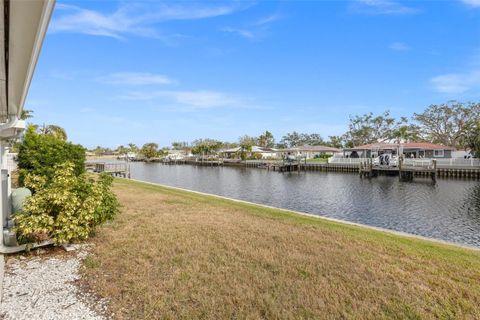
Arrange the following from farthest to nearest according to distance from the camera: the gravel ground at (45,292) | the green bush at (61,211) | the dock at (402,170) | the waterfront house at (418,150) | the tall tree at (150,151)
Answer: the tall tree at (150,151)
the waterfront house at (418,150)
the dock at (402,170)
the green bush at (61,211)
the gravel ground at (45,292)

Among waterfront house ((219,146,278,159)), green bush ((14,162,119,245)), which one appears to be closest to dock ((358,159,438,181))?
waterfront house ((219,146,278,159))

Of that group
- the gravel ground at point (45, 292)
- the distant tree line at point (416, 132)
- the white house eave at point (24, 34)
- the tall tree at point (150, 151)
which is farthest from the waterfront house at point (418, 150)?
the tall tree at point (150, 151)

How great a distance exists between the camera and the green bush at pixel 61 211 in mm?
5922

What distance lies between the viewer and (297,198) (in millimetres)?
21875

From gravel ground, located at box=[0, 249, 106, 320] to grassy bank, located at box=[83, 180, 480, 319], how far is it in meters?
0.27

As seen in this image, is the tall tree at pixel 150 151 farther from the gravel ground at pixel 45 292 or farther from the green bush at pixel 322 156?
→ the gravel ground at pixel 45 292

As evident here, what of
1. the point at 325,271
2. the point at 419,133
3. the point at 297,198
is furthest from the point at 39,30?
the point at 419,133

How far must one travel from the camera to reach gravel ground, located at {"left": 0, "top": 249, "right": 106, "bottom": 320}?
3.91 meters

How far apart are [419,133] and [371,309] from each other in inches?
3139

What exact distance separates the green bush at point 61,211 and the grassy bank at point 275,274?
774 millimetres

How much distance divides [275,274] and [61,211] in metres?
4.61

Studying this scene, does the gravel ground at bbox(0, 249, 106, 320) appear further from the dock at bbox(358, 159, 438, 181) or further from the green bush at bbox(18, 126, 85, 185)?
the dock at bbox(358, 159, 438, 181)

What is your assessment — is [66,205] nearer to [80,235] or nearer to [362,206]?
[80,235]

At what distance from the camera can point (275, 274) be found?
5273mm
